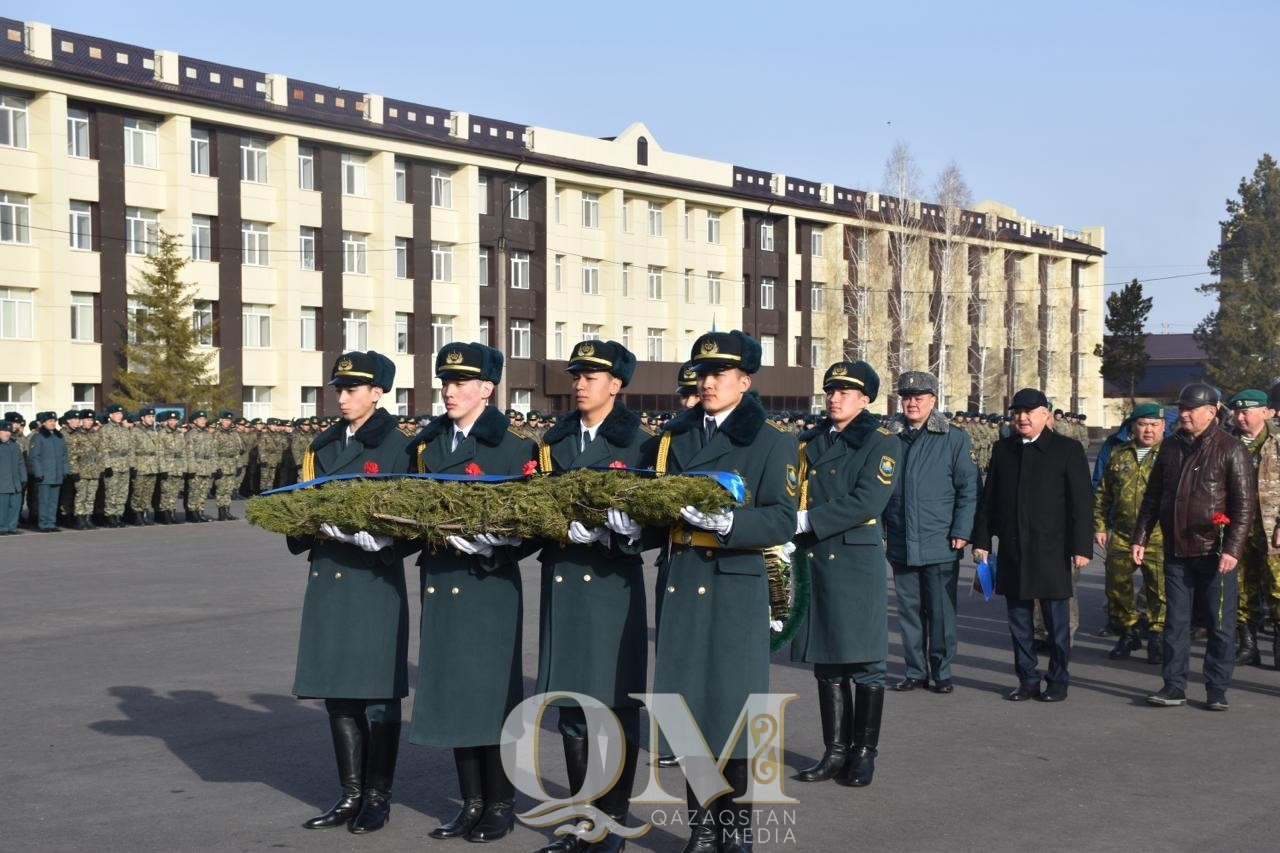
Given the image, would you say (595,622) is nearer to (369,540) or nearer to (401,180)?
(369,540)

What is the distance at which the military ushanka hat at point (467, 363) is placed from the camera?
262 inches

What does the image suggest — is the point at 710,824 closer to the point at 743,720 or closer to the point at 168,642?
the point at 743,720

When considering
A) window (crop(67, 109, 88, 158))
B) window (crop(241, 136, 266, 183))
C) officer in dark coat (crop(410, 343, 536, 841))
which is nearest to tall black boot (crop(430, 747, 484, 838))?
officer in dark coat (crop(410, 343, 536, 841))

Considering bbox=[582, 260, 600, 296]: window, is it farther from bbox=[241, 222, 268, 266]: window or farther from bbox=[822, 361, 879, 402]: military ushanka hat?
bbox=[822, 361, 879, 402]: military ushanka hat

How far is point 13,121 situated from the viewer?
136ft

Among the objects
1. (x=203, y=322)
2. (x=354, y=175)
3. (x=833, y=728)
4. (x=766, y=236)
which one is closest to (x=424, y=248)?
(x=354, y=175)

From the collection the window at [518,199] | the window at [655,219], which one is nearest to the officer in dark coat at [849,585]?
the window at [518,199]

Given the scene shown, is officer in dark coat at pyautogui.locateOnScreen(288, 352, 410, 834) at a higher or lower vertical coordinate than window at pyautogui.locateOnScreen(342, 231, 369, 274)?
lower

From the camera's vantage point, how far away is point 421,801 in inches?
276

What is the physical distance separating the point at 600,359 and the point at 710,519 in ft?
3.75

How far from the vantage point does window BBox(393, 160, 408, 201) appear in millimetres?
53344

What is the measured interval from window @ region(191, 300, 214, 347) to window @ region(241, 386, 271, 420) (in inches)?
99.3

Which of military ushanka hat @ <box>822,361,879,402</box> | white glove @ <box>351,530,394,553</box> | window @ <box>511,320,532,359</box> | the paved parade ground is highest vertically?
window @ <box>511,320,532,359</box>

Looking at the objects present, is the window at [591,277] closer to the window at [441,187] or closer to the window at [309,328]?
the window at [441,187]
